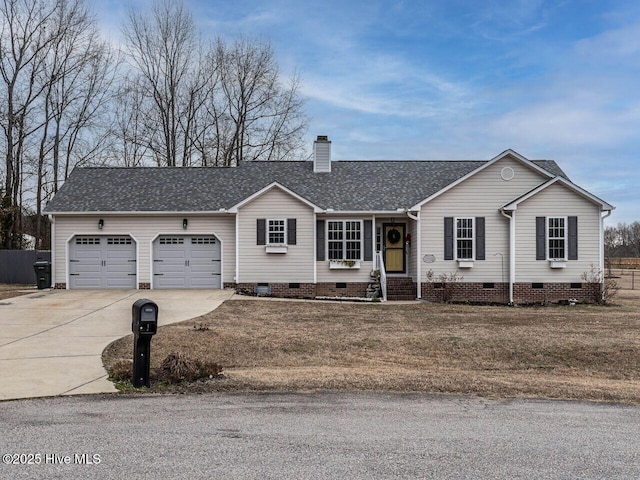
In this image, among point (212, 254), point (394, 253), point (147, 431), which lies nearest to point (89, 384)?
point (147, 431)

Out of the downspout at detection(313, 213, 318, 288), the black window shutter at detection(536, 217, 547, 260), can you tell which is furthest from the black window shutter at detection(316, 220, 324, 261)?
the black window shutter at detection(536, 217, 547, 260)

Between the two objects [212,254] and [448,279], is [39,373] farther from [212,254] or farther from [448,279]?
[448,279]

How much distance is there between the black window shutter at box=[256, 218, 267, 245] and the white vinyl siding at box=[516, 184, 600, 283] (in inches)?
345

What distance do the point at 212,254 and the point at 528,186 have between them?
37.6 feet

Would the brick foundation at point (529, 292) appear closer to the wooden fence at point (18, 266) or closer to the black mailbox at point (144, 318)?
the black mailbox at point (144, 318)

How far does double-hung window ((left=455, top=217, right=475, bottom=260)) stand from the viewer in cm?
2019

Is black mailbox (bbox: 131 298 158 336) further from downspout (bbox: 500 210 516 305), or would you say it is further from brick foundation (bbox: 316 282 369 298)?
downspout (bbox: 500 210 516 305)

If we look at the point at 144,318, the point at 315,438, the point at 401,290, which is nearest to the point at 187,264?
the point at 401,290

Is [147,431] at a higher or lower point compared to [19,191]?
lower

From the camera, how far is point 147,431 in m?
5.46

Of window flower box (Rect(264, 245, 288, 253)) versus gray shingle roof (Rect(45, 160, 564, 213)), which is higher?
gray shingle roof (Rect(45, 160, 564, 213))

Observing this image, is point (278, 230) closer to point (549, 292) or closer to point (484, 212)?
point (484, 212)

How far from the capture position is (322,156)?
77.5 ft

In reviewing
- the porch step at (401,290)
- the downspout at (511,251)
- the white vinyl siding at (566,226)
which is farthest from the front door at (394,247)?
the white vinyl siding at (566,226)
